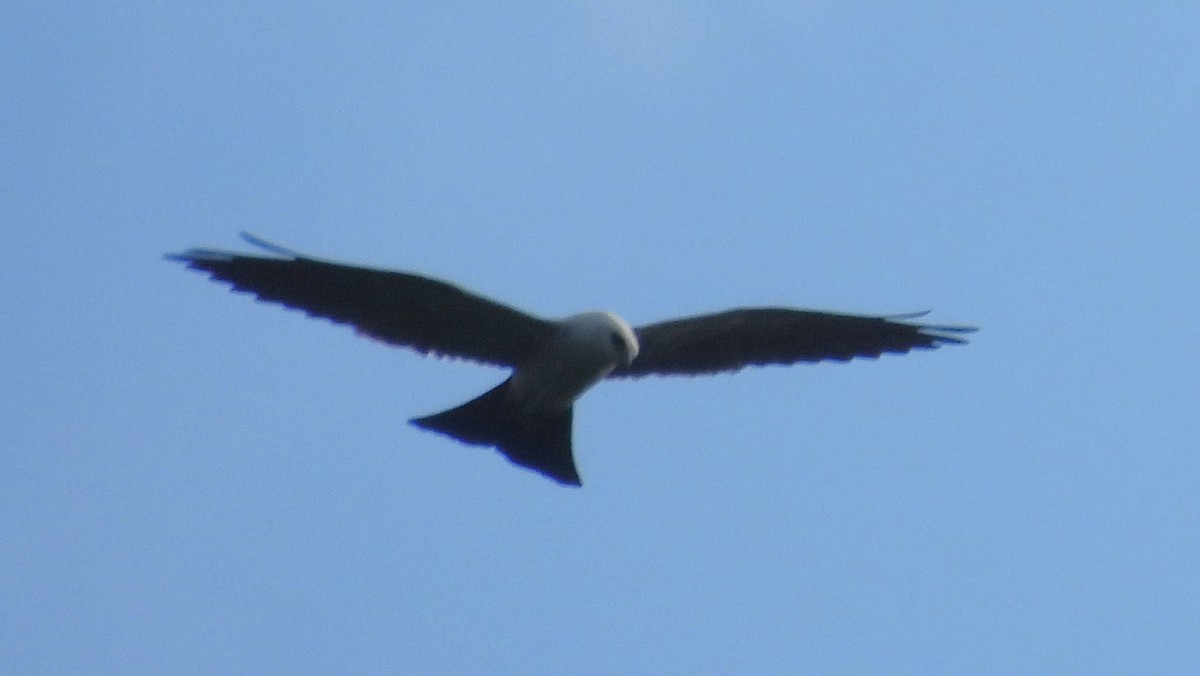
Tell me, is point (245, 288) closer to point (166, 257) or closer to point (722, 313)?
point (166, 257)

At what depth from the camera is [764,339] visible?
11.7 metres

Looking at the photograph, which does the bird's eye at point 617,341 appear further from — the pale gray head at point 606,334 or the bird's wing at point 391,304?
the bird's wing at point 391,304

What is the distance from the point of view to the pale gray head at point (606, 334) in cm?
1087

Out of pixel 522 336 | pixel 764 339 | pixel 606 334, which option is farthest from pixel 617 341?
pixel 764 339

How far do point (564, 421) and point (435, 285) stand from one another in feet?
3.74

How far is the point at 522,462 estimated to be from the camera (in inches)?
440

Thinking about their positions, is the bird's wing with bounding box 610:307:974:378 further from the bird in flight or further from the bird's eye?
the bird's eye

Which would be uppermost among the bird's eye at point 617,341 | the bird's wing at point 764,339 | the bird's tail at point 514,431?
the bird's wing at point 764,339

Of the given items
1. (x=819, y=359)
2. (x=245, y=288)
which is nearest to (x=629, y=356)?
(x=819, y=359)

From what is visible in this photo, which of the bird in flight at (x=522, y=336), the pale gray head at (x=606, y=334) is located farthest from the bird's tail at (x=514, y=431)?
the pale gray head at (x=606, y=334)

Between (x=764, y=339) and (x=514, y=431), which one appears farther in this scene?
(x=764, y=339)

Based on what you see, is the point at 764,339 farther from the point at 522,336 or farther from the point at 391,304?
the point at 391,304

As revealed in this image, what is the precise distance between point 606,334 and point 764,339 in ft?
4.28

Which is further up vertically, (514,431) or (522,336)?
(522,336)
